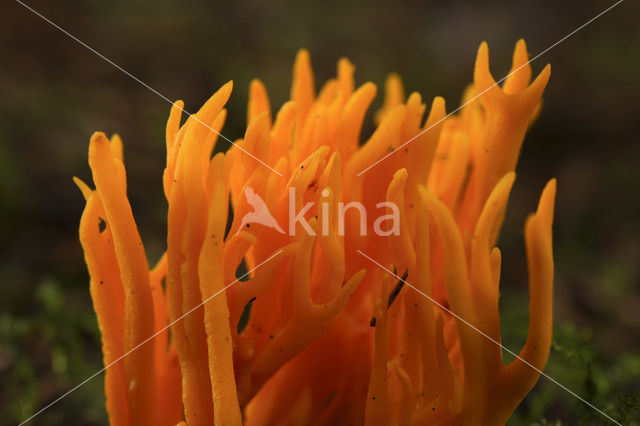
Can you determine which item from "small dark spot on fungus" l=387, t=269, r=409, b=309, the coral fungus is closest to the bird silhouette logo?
the coral fungus

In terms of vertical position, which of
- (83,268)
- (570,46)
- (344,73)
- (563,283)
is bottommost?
(563,283)

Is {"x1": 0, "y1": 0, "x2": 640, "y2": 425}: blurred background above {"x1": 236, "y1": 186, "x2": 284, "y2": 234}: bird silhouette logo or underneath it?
above

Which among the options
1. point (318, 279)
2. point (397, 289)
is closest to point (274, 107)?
point (318, 279)

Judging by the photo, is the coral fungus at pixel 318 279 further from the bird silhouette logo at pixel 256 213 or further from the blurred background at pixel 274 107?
the blurred background at pixel 274 107

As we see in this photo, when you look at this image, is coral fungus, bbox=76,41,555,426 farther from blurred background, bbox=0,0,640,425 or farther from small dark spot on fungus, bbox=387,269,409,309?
blurred background, bbox=0,0,640,425

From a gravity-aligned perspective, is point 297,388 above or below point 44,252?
below

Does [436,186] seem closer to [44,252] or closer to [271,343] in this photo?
[271,343]

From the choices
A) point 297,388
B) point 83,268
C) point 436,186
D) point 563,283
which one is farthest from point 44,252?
point 563,283

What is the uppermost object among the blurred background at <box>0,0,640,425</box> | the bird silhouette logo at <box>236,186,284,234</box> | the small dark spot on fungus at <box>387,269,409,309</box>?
the blurred background at <box>0,0,640,425</box>
